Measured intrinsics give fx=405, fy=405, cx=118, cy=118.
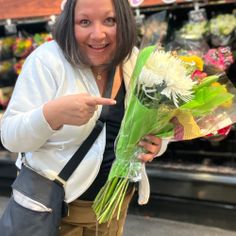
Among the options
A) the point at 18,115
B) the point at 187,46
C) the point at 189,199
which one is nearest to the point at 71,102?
the point at 18,115

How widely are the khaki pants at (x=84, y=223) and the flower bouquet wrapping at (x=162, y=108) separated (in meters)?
0.12

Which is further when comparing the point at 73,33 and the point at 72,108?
the point at 73,33

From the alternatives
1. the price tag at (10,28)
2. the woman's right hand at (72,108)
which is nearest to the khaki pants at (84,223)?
the woman's right hand at (72,108)

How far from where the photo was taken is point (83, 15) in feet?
4.24

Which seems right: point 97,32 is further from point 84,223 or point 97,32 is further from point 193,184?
point 193,184

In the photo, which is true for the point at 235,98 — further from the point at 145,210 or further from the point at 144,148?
the point at 145,210

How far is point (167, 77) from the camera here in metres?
1.11

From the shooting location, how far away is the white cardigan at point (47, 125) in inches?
48.1

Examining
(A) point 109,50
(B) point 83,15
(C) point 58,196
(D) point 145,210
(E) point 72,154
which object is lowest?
(D) point 145,210

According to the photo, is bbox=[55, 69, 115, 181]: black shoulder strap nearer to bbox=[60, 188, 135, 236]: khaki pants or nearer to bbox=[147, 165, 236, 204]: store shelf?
bbox=[60, 188, 135, 236]: khaki pants

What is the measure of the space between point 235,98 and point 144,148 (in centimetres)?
34

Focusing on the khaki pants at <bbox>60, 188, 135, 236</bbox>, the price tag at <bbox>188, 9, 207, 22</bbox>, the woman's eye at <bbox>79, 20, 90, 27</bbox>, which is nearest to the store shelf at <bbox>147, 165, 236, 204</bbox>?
the price tag at <bbox>188, 9, 207, 22</bbox>

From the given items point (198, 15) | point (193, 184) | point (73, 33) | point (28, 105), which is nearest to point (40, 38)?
point (198, 15)

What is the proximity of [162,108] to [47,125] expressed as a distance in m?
0.34
